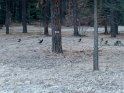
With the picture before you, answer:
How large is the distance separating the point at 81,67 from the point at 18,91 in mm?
3913

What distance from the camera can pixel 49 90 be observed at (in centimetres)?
808

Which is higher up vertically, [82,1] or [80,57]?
[82,1]

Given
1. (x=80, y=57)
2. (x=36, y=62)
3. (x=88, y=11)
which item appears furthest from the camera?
(x=88, y=11)

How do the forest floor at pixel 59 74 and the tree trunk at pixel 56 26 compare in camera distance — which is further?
the tree trunk at pixel 56 26

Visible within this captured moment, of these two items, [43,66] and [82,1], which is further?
[82,1]

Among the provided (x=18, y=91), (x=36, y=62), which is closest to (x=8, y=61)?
(x=36, y=62)

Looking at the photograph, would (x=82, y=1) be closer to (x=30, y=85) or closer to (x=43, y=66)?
(x=43, y=66)

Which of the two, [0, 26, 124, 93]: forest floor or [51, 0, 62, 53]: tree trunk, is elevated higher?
[51, 0, 62, 53]: tree trunk

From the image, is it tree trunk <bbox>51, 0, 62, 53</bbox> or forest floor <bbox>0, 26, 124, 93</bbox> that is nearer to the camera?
forest floor <bbox>0, 26, 124, 93</bbox>

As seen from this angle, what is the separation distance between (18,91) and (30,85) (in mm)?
678

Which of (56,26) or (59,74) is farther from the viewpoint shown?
(56,26)

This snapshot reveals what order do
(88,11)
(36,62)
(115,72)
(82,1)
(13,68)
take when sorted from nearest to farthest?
1. (115,72)
2. (13,68)
3. (36,62)
4. (82,1)
5. (88,11)

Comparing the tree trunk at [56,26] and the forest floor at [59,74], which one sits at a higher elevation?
the tree trunk at [56,26]

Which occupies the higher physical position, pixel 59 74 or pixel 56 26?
pixel 56 26
